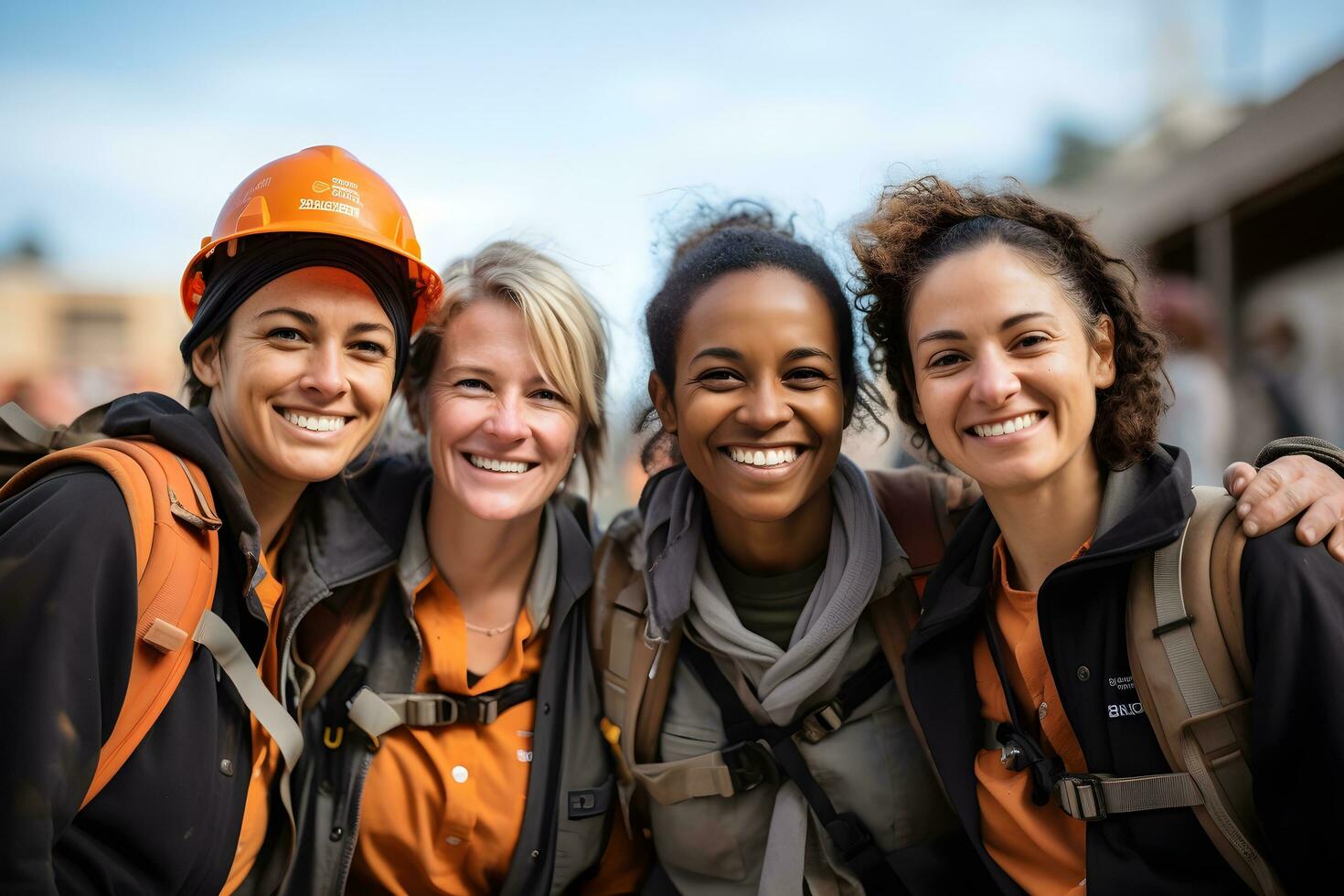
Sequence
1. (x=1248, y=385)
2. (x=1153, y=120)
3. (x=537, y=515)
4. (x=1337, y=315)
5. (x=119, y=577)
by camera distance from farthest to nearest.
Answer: (x=1153, y=120) → (x=1337, y=315) → (x=1248, y=385) → (x=537, y=515) → (x=119, y=577)

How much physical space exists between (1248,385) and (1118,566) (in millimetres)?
8258

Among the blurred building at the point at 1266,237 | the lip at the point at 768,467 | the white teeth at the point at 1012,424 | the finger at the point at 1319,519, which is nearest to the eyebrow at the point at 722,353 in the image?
the lip at the point at 768,467

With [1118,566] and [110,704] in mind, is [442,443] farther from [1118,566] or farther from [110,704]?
[1118,566]

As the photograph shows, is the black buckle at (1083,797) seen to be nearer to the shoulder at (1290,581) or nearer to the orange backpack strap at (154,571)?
the shoulder at (1290,581)

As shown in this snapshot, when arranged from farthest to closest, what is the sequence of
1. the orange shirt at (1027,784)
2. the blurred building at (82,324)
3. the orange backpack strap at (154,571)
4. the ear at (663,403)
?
the blurred building at (82,324), the ear at (663,403), the orange shirt at (1027,784), the orange backpack strap at (154,571)

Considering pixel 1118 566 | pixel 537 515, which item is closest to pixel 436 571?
pixel 537 515

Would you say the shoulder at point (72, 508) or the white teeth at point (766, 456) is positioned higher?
the white teeth at point (766, 456)

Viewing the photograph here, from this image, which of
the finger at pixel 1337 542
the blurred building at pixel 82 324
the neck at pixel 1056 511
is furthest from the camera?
the blurred building at pixel 82 324

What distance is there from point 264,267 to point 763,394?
4.89ft

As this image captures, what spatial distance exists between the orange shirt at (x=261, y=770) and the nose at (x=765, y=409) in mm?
1410

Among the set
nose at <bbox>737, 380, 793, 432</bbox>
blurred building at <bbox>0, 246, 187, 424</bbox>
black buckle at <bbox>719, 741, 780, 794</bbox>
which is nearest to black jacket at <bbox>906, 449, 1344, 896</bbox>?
black buckle at <bbox>719, 741, 780, 794</bbox>

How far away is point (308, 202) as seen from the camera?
277cm

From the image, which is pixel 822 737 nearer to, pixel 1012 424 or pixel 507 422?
pixel 1012 424

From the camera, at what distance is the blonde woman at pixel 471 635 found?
2865 mm
